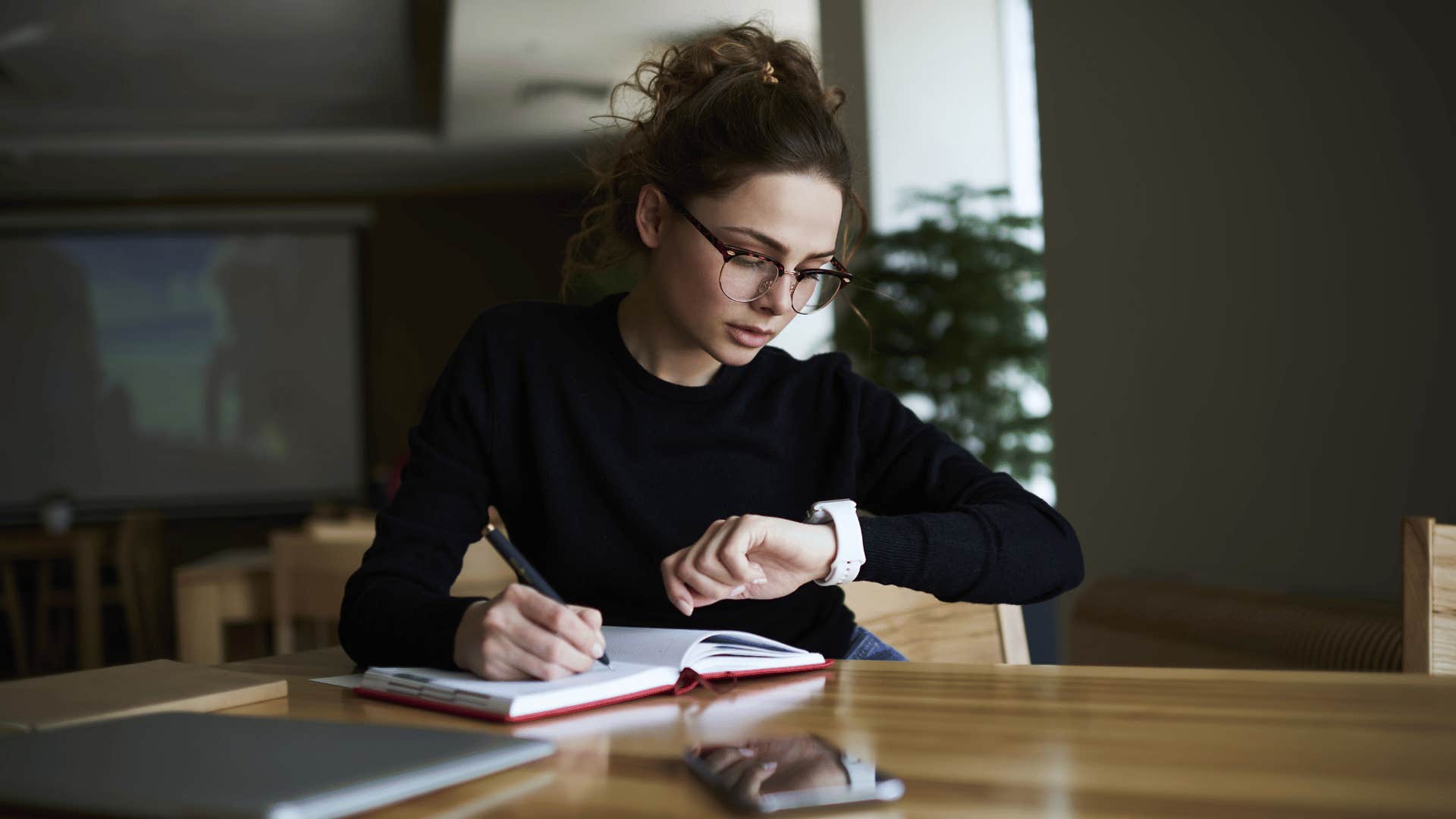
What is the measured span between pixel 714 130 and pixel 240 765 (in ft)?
2.69

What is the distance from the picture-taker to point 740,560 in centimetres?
93

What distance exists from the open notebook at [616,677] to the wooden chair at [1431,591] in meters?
0.50

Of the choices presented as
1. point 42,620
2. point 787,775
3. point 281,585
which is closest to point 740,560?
point 787,775

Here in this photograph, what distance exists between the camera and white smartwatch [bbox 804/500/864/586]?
3.37ft

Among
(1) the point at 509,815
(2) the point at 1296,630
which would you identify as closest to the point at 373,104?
(2) the point at 1296,630

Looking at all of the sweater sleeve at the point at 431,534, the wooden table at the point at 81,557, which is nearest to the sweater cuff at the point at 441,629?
the sweater sleeve at the point at 431,534

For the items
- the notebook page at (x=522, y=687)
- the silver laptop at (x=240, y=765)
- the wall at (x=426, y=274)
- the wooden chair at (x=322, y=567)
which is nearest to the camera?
the silver laptop at (x=240, y=765)

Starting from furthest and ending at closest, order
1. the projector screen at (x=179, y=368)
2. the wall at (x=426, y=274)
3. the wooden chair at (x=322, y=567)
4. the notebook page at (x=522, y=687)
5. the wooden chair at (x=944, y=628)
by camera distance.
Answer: the wall at (x=426, y=274) → the projector screen at (x=179, y=368) → the wooden chair at (x=322, y=567) → the wooden chair at (x=944, y=628) → the notebook page at (x=522, y=687)

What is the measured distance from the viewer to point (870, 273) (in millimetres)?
3822

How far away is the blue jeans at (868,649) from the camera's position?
1.30 metres

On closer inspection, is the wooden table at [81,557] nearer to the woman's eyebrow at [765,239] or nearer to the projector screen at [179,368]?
the projector screen at [179,368]

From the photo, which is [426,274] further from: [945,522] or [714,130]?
[945,522]

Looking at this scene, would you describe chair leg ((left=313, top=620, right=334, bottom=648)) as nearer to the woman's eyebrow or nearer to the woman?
the woman

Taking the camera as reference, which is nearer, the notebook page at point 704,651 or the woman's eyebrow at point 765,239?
the notebook page at point 704,651
